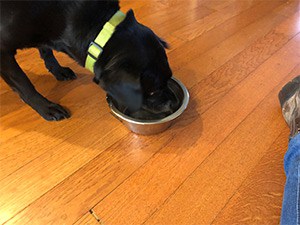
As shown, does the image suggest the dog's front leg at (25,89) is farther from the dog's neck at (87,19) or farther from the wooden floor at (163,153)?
the dog's neck at (87,19)

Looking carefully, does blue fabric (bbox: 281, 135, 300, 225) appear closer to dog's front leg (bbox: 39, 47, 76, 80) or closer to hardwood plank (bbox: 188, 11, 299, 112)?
hardwood plank (bbox: 188, 11, 299, 112)

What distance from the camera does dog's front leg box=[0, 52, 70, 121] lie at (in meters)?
1.12

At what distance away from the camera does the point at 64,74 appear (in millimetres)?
1479

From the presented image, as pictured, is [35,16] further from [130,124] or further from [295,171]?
[295,171]

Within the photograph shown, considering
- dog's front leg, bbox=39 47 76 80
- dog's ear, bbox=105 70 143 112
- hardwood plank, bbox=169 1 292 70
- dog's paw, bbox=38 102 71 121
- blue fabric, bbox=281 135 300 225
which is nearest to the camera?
blue fabric, bbox=281 135 300 225

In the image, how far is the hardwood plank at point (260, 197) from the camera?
3.32ft

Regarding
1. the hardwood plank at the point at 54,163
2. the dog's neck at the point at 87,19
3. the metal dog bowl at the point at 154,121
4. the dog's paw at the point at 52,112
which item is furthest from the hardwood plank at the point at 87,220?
the dog's neck at the point at 87,19

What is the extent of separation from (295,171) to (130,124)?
64cm

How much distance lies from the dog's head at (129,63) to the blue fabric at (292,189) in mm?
566

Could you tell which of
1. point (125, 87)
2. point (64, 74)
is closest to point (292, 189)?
point (125, 87)

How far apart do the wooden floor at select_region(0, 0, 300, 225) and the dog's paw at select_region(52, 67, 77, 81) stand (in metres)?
0.03

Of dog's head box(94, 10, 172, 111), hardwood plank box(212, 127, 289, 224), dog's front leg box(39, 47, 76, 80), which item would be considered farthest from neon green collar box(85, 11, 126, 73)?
hardwood plank box(212, 127, 289, 224)

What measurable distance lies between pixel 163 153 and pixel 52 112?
537 mm

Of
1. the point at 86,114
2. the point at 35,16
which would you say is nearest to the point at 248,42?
the point at 86,114
